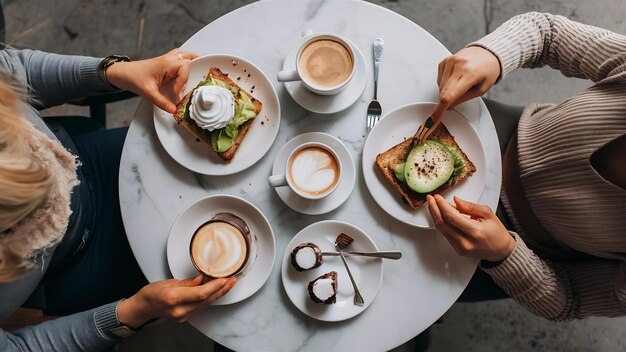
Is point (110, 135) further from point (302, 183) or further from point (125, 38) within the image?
point (125, 38)

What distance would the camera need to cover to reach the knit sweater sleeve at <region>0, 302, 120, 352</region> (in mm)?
1314

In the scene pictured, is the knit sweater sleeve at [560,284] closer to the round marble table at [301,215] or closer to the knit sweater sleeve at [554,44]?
the round marble table at [301,215]

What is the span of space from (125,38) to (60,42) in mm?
306

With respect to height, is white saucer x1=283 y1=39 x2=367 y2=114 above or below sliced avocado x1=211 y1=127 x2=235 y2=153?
above

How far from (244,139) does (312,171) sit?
22cm

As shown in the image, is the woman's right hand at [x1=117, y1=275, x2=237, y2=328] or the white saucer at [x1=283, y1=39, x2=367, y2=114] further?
the white saucer at [x1=283, y1=39, x2=367, y2=114]

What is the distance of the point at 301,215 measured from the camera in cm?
134

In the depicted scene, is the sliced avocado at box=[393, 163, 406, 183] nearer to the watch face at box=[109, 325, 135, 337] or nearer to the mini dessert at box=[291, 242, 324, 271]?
the mini dessert at box=[291, 242, 324, 271]

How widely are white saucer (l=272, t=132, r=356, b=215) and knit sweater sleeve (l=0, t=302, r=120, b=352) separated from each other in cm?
57

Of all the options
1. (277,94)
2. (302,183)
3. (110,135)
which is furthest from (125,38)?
(302,183)

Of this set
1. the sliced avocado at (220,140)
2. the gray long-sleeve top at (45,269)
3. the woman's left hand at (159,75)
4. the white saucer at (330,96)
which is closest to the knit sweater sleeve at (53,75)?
the gray long-sleeve top at (45,269)

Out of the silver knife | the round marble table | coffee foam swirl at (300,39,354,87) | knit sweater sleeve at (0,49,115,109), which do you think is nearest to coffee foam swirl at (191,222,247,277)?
the round marble table

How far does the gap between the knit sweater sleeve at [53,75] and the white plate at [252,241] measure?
48 cm

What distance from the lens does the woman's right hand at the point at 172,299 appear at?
48.2 inches
